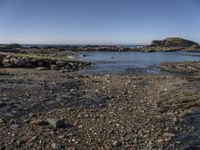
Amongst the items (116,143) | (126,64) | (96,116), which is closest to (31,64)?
(126,64)

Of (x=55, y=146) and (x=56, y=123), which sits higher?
(x=56, y=123)

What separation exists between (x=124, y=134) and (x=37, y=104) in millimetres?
6356

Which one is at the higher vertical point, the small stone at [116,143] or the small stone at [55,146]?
the small stone at [55,146]

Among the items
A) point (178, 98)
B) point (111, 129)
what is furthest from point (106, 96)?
point (111, 129)

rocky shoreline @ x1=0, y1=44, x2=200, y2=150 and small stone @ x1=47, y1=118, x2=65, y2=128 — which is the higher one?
small stone @ x1=47, y1=118, x2=65, y2=128

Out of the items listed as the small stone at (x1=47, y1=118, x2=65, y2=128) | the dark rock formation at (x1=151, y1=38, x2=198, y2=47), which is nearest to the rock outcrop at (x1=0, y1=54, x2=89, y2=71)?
the small stone at (x1=47, y1=118, x2=65, y2=128)

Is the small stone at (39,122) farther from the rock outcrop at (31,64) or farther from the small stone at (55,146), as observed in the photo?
→ the rock outcrop at (31,64)

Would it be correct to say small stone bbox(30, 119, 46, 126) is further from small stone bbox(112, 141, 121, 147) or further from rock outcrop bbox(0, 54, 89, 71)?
rock outcrop bbox(0, 54, 89, 71)

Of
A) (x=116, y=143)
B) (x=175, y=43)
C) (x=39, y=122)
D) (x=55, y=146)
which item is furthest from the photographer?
(x=175, y=43)

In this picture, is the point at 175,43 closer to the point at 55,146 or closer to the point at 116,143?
the point at 116,143

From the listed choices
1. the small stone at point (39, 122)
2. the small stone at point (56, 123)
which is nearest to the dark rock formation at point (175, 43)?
the small stone at point (56, 123)

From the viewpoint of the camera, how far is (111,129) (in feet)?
44.7

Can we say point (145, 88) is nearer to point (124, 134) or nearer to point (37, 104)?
point (37, 104)

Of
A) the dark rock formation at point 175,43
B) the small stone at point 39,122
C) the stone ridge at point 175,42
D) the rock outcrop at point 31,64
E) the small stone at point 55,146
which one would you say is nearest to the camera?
the small stone at point 55,146
